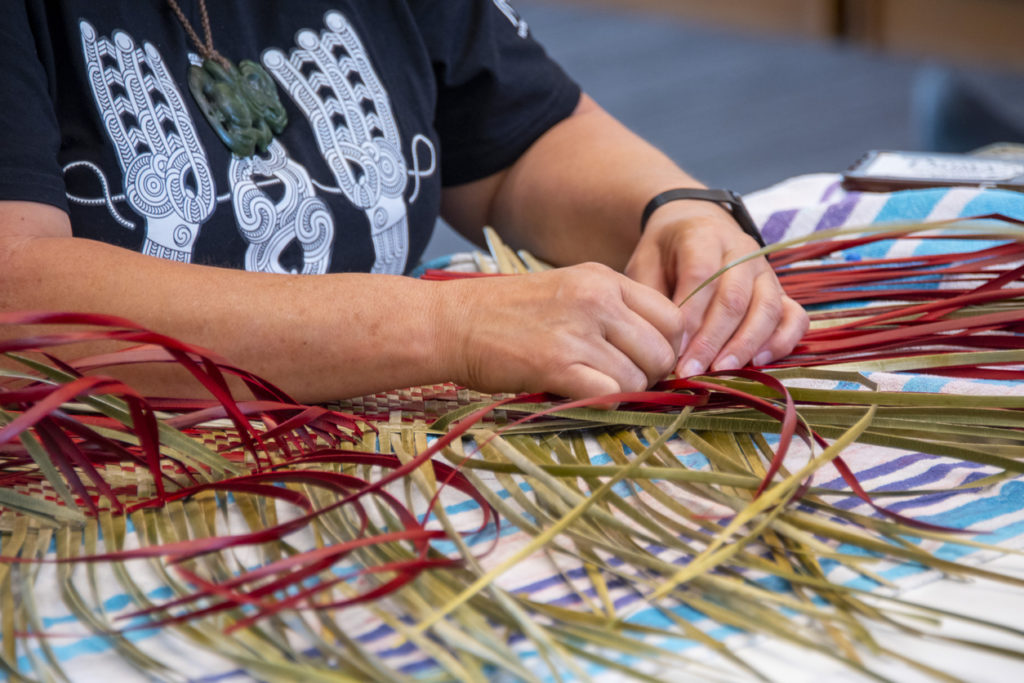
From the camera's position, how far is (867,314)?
83 cm

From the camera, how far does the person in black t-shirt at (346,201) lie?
653 mm

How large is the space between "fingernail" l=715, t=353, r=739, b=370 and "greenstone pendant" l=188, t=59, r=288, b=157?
1.50 ft

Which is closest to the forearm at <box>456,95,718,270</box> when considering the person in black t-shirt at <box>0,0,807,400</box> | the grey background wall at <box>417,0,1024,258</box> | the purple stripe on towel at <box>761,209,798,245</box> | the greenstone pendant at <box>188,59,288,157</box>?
the person in black t-shirt at <box>0,0,807,400</box>

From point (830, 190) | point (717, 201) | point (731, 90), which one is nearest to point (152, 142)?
point (717, 201)

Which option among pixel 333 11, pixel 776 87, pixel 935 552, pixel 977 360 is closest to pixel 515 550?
pixel 935 552

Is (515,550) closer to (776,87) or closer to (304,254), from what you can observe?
(304,254)

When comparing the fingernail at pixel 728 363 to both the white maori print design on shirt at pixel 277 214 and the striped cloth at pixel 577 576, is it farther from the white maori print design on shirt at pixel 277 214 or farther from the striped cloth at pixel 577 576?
the white maori print design on shirt at pixel 277 214

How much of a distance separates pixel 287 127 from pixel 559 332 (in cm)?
42

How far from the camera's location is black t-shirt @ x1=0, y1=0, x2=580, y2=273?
776mm

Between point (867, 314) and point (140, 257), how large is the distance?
58 centimetres

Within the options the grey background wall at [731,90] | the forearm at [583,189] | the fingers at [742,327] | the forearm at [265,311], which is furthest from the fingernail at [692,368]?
the grey background wall at [731,90]

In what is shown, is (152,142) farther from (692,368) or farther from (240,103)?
(692,368)

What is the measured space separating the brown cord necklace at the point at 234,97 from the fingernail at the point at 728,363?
0.46 meters

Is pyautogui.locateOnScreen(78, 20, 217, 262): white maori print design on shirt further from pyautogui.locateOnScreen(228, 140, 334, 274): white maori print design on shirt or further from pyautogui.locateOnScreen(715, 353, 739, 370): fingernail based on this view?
pyautogui.locateOnScreen(715, 353, 739, 370): fingernail
